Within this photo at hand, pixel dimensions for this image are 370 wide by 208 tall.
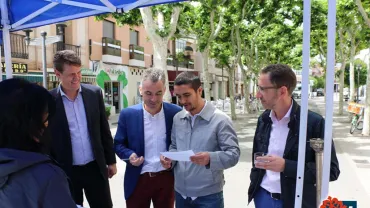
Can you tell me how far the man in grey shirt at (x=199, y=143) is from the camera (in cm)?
242

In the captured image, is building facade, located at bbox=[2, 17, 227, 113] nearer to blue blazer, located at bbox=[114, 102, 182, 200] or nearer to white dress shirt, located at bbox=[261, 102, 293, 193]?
blue blazer, located at bbox=[114, 102, 182, 200]

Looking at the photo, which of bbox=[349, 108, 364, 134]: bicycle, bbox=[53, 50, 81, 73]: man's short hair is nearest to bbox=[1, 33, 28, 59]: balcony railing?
bbox=[349, 108, 364, 134]: bicycle

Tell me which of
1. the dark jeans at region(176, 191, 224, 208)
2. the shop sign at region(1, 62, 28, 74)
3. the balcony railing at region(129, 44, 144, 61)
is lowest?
the dark jeans at region(176, 191, 224, 208)

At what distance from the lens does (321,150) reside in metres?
1.85

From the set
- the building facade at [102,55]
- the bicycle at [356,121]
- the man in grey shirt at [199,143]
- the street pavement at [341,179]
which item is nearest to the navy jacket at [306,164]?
the man in grey shirt at [199,143]

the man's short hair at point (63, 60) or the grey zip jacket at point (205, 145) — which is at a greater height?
the man's short hair at point (63, 60)

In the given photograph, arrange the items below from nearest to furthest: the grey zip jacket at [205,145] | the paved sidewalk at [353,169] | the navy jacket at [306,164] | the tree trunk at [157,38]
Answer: the navy jacket at [306,164], the grey zip jacket at [205,145], the paved sidewalk at [353,169], the tree trunk at [157,38]

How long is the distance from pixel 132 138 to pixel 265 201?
1.12 meters

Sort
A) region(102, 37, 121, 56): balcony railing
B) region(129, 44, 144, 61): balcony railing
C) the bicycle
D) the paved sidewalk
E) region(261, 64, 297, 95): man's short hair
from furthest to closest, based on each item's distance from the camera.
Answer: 1. region(129, 44, 144, 61): balcony railing
2. region(102, 37, 121, 56): balcony railing
3. the bicycle
4. the paved sidewalk
5. region(261, 64, 297, 95): man's short hair

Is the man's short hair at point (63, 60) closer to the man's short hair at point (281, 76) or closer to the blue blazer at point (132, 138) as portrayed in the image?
the blue blazer at point (132, 138)

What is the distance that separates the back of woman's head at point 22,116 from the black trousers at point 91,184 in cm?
145

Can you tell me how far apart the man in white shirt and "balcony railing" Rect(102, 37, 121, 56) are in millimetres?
20609

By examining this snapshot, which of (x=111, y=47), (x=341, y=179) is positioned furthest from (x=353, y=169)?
(x=111, y=47)

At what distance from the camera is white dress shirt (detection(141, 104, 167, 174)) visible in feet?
8.93
